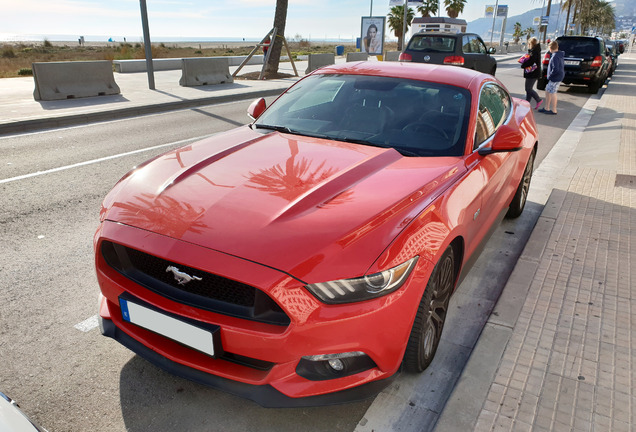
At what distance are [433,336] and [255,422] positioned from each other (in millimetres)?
1073

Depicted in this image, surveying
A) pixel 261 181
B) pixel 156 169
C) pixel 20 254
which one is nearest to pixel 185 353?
pixel 261 181

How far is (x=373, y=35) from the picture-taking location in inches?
1225

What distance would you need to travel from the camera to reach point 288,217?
2.35 meters

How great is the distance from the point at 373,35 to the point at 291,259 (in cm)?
3137

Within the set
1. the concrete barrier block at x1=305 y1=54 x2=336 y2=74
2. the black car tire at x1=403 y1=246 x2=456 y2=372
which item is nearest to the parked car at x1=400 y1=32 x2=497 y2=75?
the concrete barrier block at x1=305 y1=54 x2=336 y2=74

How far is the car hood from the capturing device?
7.15 feet

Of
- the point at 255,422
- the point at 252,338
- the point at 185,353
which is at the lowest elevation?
the point at 255,422

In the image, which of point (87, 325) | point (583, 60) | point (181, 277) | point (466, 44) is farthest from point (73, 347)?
point (583, 60)

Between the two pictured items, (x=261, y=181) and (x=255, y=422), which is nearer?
(x=255, y=422)

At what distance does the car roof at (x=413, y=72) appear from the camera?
3.83 meters

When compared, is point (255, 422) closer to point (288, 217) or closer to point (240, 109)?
point (288, 217)

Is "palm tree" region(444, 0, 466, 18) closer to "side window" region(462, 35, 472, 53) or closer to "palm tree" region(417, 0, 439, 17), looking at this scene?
"palm tree" region(417, 0, 439, 17)

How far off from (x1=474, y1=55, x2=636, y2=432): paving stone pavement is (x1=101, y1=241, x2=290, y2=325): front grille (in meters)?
1.16

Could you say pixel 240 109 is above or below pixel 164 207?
below
